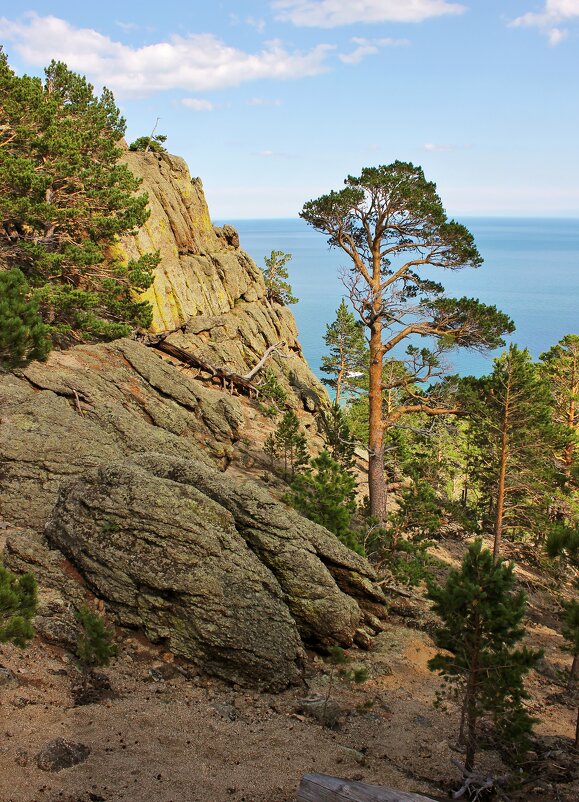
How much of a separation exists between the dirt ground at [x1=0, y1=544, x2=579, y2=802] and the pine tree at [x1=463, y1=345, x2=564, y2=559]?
401 inches

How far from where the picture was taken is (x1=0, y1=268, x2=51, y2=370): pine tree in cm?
1520

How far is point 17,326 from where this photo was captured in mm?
15336

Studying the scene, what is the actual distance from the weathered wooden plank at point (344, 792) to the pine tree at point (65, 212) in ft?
71.9

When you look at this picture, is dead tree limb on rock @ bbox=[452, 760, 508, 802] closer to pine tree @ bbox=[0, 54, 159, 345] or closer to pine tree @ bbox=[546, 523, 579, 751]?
pine tree @ bbox=[546, 523, 579, 751]

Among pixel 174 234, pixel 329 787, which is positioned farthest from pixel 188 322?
pixel 329 787

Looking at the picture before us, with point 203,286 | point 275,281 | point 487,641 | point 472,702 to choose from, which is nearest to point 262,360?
point 203,286

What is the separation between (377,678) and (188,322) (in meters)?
30.8

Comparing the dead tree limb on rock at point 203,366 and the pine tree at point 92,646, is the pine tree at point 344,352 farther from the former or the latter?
the pine tree at point 92,646

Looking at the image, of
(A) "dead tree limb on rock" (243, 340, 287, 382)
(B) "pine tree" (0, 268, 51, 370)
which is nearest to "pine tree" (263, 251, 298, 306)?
(A) "dead tree limb on rock" (243, 340, 287, 382)

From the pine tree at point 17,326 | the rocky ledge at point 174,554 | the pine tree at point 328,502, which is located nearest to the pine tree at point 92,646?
the rocky ledge at point 174,554

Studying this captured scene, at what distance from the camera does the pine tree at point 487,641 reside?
10.1 meters

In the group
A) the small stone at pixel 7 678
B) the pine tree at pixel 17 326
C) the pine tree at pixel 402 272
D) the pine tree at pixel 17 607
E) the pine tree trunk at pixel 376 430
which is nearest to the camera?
the pine tree at pixel 17 607

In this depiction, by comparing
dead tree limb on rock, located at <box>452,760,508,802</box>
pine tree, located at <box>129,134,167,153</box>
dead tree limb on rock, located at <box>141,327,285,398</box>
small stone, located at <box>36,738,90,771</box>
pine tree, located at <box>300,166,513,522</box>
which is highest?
pine tree, located at <box>129,134,167,153</box>

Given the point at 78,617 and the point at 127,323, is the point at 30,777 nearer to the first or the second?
the point at 78,617
